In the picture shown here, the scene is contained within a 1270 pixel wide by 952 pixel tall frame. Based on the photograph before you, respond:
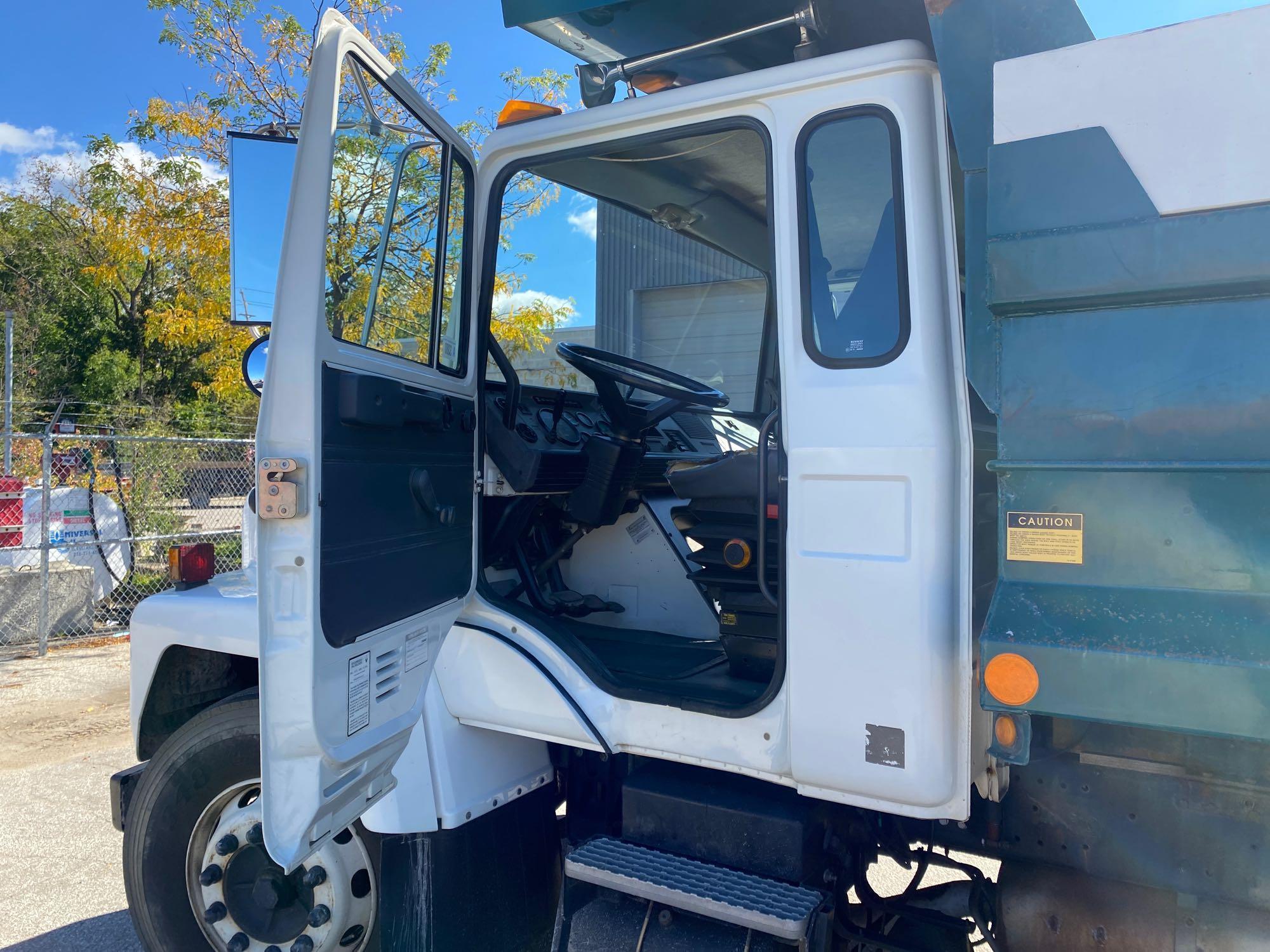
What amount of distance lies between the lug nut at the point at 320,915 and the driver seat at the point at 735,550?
1332 mm

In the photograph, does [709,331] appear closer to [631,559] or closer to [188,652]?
[631,559]

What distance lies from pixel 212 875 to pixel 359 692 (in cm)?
111

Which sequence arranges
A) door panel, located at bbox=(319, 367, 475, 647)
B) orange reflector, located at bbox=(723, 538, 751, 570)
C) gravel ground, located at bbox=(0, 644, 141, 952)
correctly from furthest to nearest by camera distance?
1. gravel ground, located at bbox=(0, 644, 141, 952)
2. orange reflector, located at bbox=(723, 538, 751, 570)
3. door panel, located at bbox=(319, 367, 475, 647)

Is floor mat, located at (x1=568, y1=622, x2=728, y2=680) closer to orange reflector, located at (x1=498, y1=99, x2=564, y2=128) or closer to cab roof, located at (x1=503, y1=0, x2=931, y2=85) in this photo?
orange reflector, located at (x1=498, y1=99, x2=564, y2=128)

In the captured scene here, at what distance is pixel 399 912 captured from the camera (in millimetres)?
2451

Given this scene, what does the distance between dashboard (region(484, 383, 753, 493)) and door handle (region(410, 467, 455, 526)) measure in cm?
33

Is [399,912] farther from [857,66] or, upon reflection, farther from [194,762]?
[857,66]

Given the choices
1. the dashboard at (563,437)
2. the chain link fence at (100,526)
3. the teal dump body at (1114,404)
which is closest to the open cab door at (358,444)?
the dashboard at (563,437)

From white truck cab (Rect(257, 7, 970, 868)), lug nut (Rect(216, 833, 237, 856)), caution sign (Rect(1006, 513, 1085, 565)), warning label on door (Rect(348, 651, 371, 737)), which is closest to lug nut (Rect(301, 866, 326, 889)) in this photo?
lug nut (Rect(216, 833, 237, 856))

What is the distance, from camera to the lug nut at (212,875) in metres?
2.67

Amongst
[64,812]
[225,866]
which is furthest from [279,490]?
[64,812]

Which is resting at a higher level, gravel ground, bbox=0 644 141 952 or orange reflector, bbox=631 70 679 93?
orange reflector, bbox=631 70 679 93

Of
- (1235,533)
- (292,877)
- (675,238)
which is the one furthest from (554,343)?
(1235,533)

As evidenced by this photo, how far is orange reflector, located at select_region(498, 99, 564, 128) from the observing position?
2.42 metres
